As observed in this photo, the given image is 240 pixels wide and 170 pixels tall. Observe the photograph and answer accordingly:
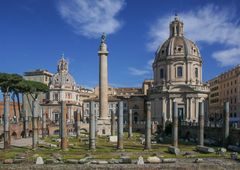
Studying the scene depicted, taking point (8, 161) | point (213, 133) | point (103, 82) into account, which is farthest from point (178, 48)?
point (8, 161)

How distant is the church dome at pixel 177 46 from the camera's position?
85.4 metres

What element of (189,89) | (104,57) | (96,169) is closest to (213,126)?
(104,57)

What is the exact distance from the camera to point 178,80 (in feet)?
277

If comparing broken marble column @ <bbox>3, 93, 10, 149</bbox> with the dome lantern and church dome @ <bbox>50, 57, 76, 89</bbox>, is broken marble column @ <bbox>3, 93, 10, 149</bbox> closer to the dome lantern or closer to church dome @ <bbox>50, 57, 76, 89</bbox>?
the dome lantern

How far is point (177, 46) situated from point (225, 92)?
2093 centimetres

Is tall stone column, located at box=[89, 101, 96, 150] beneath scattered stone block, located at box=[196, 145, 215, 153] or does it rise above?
above

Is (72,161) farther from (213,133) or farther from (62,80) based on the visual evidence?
(62,80)

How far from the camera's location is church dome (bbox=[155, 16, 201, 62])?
85375 millimetres

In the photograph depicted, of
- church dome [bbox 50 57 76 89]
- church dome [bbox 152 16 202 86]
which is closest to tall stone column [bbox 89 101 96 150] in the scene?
church dome [bbox 152 16 202 86]

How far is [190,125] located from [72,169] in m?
Result: 38.5

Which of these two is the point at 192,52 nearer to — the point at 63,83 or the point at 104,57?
the point at 104,57

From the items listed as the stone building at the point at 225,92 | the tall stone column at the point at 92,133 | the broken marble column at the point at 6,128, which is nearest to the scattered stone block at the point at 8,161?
the broken marble column at the point at 6,128

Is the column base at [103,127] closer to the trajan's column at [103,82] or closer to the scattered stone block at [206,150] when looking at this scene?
the trajan's column at [103,82]

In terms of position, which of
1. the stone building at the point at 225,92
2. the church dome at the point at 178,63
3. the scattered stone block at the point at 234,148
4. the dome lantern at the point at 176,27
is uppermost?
the dome lantern at the point at 176,27
